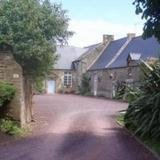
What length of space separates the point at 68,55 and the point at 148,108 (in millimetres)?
57733

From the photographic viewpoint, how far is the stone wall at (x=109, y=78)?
169 feet

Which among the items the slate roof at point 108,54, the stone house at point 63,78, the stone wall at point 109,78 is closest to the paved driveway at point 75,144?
the stone wall at point 109,78

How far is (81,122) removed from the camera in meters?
24.6

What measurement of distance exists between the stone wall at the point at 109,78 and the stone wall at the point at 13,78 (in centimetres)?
2907

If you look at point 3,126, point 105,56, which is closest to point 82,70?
point 105,56

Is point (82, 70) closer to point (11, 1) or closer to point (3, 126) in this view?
point (11, 1)

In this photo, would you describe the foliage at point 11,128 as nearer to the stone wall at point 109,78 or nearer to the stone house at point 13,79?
the stone house at point 13,79

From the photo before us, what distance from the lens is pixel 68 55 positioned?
250 ft

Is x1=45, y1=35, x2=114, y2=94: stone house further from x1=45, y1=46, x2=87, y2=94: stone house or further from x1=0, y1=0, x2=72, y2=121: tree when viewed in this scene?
x1=0, y1=0, x2=72, y2=121: tree

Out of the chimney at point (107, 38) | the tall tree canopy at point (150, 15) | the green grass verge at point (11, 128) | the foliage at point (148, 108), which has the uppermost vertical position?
the chimney at point (107, 38)

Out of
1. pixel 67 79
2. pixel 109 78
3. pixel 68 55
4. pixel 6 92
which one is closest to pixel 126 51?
pixel 109 78

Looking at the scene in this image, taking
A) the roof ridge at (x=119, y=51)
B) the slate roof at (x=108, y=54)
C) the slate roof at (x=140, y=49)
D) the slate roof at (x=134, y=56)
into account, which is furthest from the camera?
the slate roof at (x=108, y=54)

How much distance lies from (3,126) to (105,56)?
48074 millimetres

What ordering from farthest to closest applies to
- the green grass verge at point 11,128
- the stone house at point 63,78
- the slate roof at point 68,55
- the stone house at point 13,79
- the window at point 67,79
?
the slate roof at point 68,55
the window at point 67,79
the stone house at point 63,78
the stone house at point 13,79
the green grass verge at point 11,128
